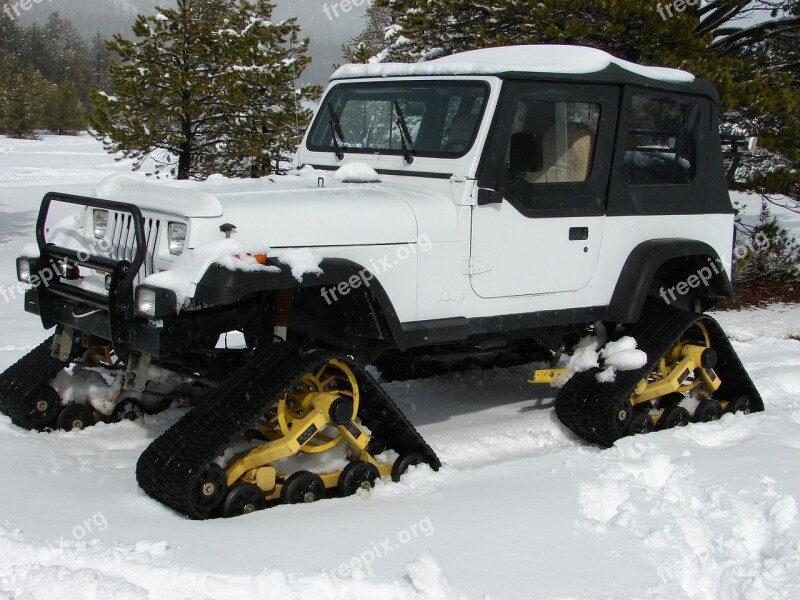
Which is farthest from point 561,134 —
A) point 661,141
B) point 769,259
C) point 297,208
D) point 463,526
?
point 769,259

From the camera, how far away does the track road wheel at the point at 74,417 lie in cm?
525

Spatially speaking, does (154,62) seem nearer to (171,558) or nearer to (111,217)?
(111,217)

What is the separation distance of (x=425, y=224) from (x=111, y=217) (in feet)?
5.19

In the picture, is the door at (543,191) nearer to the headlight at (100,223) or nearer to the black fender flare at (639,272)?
the black fender flare at (639,272)

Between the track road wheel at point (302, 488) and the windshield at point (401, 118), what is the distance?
74.2 inches

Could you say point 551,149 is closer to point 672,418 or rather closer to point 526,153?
point 526,153

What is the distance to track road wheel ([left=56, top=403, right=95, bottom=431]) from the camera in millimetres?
5246

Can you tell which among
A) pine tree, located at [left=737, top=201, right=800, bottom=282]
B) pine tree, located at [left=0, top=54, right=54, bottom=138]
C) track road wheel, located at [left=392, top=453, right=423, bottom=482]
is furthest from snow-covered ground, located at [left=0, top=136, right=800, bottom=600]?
pine tree, located at [left=0, top=54, right=54, bottom=138]

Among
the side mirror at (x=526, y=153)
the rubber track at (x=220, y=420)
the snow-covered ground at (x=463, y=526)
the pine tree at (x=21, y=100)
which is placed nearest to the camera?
the snow-covered ground at (x=463, y=526)

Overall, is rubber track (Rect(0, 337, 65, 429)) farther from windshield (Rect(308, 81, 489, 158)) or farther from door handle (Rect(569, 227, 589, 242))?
door handle (Rect(569, 227, 589, 242))

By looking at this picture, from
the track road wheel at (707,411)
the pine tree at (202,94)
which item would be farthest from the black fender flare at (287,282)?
the pine tree at (202,94)

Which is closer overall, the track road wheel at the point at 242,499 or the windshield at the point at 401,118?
the track road wheel at the point at 242,499

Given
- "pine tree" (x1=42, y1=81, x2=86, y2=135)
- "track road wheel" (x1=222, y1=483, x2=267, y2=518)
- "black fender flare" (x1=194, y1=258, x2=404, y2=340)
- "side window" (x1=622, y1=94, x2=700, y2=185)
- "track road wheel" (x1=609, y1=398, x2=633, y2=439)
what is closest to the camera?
"black fender flare" (x1=194, y1=258, x2=404, y2=340)

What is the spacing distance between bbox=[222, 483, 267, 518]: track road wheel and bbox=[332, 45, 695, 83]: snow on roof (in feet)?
8.37
